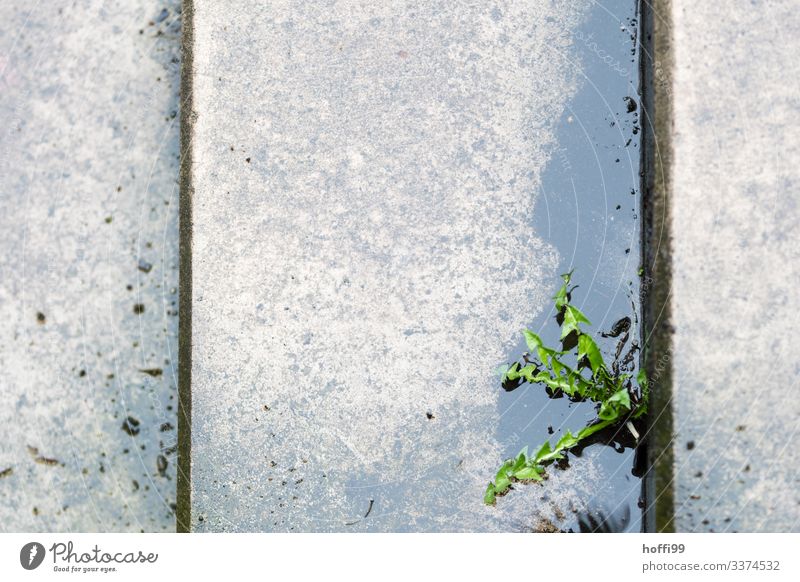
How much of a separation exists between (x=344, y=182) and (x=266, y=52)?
41cm

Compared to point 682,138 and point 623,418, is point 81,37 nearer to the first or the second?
point 682,138

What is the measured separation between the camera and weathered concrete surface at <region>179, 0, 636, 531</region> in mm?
1863

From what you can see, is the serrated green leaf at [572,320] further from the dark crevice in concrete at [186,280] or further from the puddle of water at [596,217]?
the dark crevice in concrete at [186,280]

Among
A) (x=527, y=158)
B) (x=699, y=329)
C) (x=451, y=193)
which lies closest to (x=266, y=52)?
(x=451, y=193)

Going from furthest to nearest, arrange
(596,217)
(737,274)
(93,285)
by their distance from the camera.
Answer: (93,285), (596,217), (737,274)

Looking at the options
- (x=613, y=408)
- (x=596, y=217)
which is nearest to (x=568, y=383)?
(x=613, y=408)

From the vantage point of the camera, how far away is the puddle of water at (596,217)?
1.84m

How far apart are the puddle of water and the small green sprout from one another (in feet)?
0.10

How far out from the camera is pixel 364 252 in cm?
187

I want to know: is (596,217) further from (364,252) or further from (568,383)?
(364,252)
